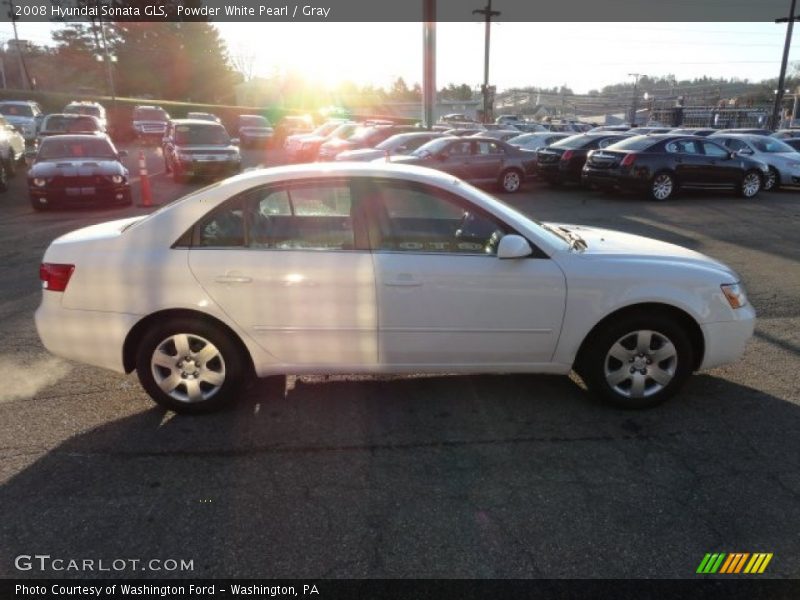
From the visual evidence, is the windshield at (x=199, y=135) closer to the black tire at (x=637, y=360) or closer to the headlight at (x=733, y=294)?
the black tire at (x=637, y=360)

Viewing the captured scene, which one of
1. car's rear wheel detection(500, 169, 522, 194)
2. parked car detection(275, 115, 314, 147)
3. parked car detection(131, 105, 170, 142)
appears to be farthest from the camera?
parked car detection(275, 115, 314, 147)

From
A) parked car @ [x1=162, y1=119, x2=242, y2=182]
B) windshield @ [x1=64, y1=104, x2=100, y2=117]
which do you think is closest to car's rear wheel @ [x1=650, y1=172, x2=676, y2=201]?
parked car @ [x1=162, y1=119, x2=242, y2=182]

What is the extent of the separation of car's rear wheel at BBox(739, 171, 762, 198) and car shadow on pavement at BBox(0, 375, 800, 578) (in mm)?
12643

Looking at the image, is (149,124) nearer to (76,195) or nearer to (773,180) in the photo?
(76,195)

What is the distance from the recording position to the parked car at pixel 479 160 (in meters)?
14.1

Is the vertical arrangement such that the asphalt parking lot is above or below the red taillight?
below

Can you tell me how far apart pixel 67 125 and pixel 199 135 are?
20.6 feet

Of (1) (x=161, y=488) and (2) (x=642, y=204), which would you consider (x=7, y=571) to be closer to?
(1) (x=161, y=488)

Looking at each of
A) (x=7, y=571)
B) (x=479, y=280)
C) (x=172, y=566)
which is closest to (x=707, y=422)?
(x=479, y=280)

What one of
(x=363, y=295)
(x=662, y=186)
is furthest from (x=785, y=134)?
(x=363, y=295)

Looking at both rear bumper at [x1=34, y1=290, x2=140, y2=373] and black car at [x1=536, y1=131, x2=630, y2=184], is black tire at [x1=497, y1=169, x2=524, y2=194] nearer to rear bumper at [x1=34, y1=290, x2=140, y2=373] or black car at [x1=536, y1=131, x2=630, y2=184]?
black car at [x1=536, y1=131, x2=630, y2=184]

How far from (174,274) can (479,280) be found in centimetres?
186

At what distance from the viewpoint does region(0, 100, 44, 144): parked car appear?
23203 millimetres

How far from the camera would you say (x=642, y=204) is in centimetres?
1370
